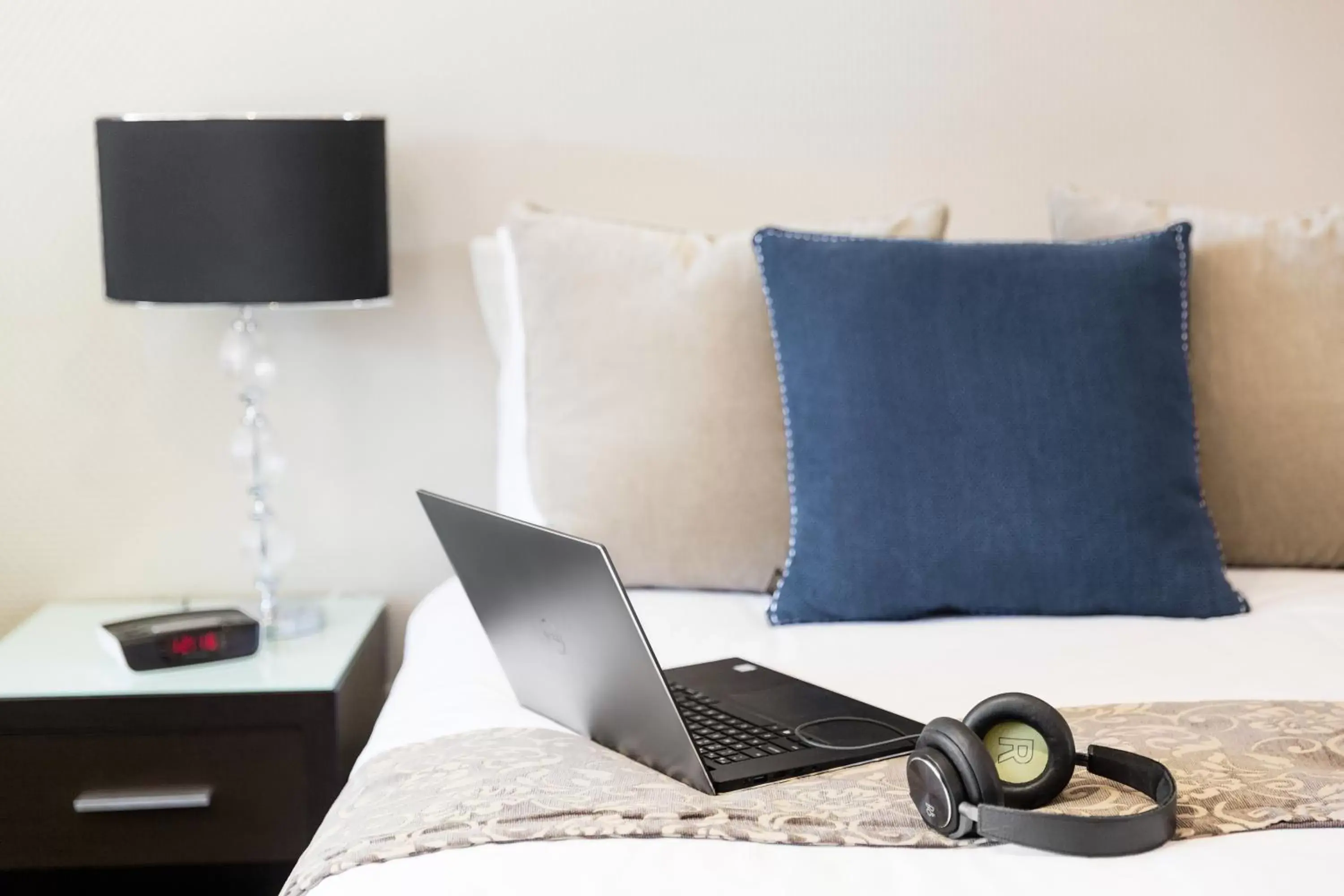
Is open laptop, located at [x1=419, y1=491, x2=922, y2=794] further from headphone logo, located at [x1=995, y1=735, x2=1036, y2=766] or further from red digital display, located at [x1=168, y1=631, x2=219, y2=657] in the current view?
red digital display, located at [x1=168, y1=631, x2=219, y2=657]

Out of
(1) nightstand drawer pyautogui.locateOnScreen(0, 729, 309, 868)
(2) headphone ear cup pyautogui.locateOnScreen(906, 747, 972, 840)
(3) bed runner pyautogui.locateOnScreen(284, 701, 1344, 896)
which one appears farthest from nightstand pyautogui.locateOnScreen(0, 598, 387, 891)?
(2) headphone ear cup pyautogui.locateOnScreen(906, 747, 972, 840)

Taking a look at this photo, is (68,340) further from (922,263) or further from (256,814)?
(922,263)

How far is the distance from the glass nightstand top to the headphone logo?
3.53 feet

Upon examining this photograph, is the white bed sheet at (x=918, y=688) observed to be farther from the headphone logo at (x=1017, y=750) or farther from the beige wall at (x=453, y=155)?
the beige wall at (x=453, y=155)

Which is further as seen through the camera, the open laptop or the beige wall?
the beige wall

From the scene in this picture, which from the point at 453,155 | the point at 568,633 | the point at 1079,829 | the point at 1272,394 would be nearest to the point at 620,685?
the point at 568,633

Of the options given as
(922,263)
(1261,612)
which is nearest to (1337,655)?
(1261,612)

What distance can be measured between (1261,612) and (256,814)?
137 centimetres

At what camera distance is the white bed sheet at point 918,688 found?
947 millimetres

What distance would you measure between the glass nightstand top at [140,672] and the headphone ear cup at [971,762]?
109 centimetres

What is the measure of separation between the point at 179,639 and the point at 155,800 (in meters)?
0.22

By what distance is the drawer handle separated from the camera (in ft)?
6.16

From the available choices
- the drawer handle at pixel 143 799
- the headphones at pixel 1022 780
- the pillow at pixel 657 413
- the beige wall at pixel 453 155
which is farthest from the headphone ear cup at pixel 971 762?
the beige wall at pixel 453 155

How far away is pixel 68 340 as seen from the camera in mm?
2283
